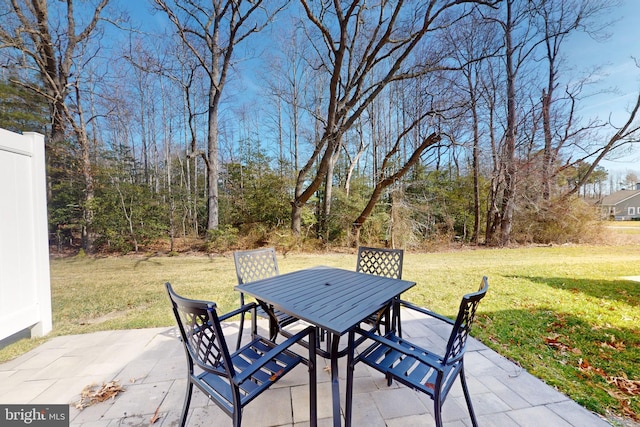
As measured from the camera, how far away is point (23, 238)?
245cm

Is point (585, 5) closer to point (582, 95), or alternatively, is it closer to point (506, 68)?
point (506, 68)

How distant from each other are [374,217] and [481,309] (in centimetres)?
553

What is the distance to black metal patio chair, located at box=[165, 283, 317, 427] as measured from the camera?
1207 millimetres

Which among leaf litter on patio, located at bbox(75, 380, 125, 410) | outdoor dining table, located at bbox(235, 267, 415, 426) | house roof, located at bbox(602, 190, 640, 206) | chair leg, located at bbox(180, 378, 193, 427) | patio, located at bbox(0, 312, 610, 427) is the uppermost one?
house roof, located at bbox(602, 190, 640, 206)

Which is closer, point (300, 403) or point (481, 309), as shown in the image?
point (300, 403)

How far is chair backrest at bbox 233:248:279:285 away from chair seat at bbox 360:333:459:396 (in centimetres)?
148

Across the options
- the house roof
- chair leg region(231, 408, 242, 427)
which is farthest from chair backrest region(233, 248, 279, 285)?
the house roof

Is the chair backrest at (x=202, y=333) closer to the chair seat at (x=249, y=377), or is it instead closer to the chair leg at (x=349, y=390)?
the chair seat at (x=249, y=377)

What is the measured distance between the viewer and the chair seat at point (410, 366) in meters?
1.32

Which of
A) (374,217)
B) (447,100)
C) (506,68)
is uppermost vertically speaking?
(506,68)

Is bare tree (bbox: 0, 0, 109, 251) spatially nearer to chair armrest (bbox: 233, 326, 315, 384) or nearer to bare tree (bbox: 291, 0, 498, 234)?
bare tree (bbox: 291, 0, 498, 234)

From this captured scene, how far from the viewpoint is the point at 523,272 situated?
523 centimetres

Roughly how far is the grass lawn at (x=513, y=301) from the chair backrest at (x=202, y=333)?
196 centimetres

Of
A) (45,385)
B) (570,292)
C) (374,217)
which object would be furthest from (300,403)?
(374,217)
